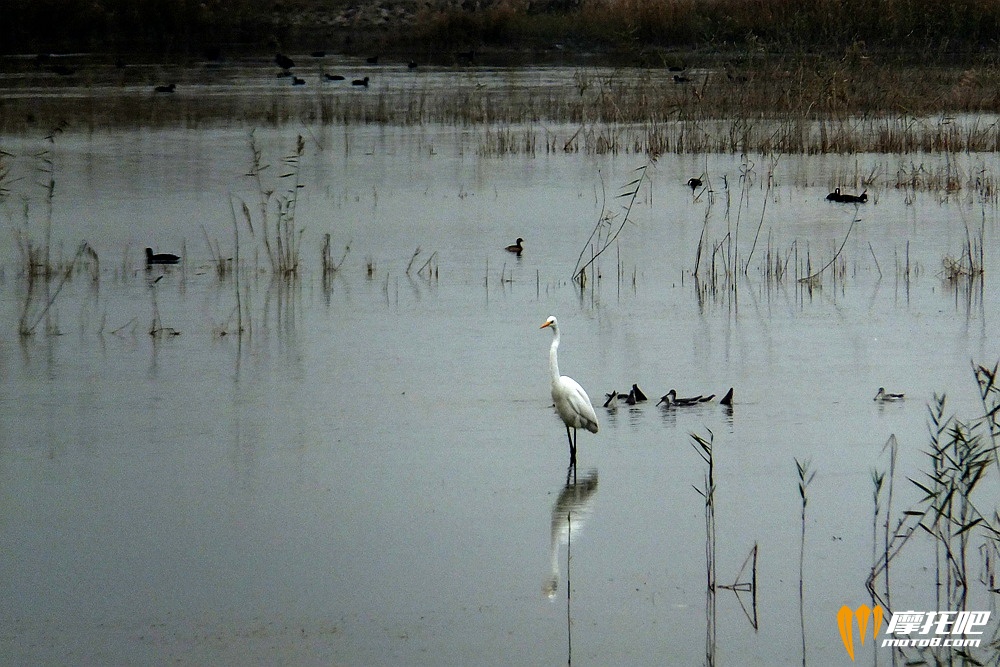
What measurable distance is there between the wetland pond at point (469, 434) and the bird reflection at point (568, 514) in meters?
0.02

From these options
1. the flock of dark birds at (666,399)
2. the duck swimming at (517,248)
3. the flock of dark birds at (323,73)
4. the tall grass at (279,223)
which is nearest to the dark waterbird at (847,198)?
the duck swimming at (517,248)

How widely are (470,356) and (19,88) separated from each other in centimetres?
1992

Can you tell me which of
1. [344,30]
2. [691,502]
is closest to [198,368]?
[691,502]

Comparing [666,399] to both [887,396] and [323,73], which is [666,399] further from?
[323,73]

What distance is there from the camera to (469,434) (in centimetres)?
624

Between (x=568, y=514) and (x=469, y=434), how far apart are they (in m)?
1.17

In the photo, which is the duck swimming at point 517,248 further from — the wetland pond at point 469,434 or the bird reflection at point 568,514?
the bird reflection at point 568,514

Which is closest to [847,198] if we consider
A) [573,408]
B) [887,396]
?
[887,396]

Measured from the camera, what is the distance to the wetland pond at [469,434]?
168 inches

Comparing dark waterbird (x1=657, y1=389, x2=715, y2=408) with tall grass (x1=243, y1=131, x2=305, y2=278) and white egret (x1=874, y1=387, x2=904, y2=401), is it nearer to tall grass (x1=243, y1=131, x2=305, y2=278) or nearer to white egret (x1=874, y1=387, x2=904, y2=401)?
white egret (x1=874, y1=387, x2=904, y2=401)

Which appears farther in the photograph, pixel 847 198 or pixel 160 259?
pixel 847 198

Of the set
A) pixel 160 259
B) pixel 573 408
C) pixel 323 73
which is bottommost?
pixel 573 408

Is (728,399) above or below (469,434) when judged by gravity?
above

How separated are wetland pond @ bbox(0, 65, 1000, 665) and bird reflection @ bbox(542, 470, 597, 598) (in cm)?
2
